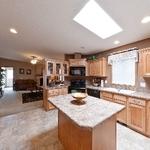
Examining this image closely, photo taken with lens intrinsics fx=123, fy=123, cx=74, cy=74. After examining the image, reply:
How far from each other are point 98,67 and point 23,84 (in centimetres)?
815

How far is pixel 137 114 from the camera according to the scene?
286cm

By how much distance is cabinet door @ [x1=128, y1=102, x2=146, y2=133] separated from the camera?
275cm

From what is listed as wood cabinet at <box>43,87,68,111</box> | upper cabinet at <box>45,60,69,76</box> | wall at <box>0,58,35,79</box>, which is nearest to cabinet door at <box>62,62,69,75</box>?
upper cabinet at <box>45,60,69,76</box>

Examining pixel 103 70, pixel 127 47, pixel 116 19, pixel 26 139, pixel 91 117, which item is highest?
pixel 116 19

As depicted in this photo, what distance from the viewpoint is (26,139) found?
2633 millimetres

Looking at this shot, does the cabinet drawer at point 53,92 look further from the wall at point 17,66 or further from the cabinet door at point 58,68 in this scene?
the wall at point 17,66

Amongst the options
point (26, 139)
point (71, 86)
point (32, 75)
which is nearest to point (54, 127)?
point (26, 139)

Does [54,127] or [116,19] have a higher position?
[116,19]

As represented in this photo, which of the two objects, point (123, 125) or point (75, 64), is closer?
point (123, 125)

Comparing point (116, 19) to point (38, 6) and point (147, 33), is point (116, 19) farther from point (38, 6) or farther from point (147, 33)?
point (38, 6)

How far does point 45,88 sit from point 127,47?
10.4 feet

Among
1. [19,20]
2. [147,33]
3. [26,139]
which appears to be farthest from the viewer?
[19,20]

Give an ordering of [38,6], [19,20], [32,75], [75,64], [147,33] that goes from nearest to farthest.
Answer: [38,6], [147,33], [19,20], [75,64], [32,75]

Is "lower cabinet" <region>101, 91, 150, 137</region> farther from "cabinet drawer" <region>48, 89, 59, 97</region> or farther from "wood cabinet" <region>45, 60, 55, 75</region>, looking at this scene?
"wood cabinet" <region>45, 60, 55, 75</region>
